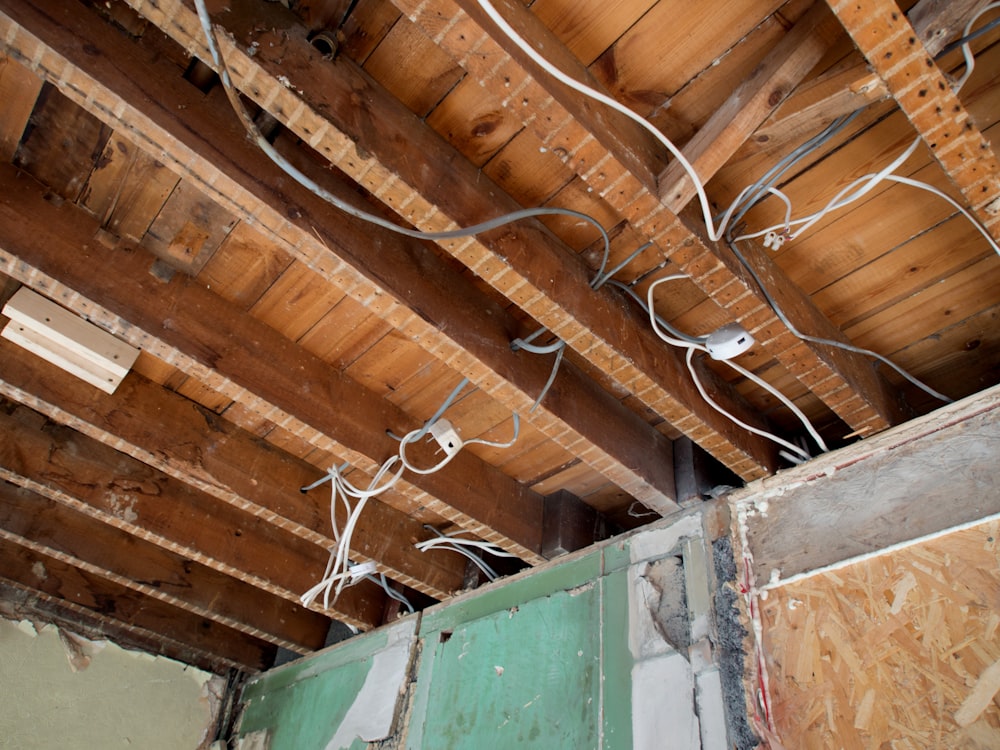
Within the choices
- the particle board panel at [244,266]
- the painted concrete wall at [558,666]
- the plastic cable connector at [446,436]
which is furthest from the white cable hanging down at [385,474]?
the particle board panel at [244,266]

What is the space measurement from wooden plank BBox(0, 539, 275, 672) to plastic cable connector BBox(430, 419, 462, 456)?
69.0 inches

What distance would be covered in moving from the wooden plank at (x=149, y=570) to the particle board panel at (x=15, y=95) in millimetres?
1348

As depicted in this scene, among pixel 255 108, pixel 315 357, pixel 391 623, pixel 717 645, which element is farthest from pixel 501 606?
pixel 255 108

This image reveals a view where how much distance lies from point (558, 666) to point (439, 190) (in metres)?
1.27

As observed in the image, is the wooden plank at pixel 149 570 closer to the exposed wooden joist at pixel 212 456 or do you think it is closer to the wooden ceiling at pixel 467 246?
the wooden ceiling at pixel 467 246

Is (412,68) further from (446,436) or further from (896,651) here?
(896,651)

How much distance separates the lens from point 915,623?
1.35m

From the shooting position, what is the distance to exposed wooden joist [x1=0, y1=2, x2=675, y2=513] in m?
1.16

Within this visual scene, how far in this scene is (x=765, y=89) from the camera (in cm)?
115

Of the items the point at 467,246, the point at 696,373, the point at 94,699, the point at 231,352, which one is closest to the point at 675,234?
the point at 467,246

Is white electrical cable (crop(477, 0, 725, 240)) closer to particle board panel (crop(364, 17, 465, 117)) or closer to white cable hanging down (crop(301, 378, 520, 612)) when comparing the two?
particle board panel (crop(364, 17, 465, 117))

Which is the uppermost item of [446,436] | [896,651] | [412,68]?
[412,68]

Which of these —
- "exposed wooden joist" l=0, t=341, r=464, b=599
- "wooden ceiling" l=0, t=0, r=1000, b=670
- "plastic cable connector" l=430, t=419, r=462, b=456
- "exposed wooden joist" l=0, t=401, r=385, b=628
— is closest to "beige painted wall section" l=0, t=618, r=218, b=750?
"wooden ceiling" l=0, t=0, r=1000, b=670

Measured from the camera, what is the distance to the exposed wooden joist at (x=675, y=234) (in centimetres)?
106
